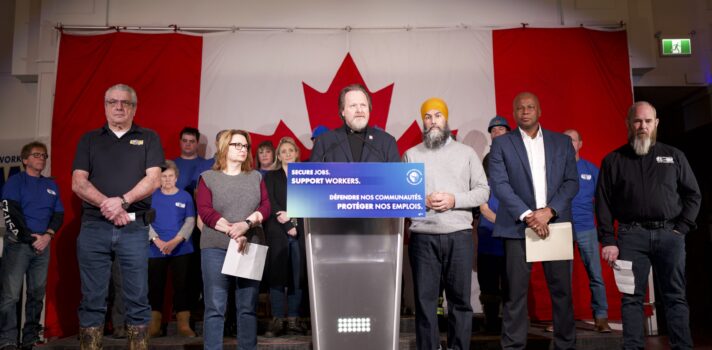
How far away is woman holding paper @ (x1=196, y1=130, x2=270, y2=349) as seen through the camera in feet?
9.57

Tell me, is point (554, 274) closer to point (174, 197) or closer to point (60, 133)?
point (174, 197)

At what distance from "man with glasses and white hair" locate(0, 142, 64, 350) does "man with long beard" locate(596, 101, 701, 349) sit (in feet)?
13.5

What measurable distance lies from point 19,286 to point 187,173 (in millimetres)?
1557

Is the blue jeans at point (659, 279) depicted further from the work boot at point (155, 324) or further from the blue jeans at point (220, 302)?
the work boot at point (155, 324)

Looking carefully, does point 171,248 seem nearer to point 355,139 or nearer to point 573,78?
point 355,139

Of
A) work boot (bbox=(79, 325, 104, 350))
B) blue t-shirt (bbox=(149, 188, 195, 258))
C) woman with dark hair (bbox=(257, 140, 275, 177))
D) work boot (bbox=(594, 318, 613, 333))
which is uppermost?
woman with dark hair (bbox=(257, 140, 275, 177))

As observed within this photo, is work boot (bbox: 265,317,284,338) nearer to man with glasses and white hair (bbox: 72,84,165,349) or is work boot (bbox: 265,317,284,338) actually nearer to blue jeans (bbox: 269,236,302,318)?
blue jeans (bbox: 269,236,302,318)

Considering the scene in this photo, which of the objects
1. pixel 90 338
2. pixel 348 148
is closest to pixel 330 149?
pixel 348 148

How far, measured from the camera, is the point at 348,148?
2639mm

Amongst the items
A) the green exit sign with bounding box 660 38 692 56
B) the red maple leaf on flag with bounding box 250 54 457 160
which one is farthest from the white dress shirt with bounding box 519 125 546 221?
the green exit sign with bounding box 660 38 692 56

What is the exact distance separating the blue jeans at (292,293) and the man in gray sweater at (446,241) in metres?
1.35

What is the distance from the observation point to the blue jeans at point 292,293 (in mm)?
3980

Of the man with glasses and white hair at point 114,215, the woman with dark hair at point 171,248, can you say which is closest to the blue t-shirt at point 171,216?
the woman with dark hair at point 171,248

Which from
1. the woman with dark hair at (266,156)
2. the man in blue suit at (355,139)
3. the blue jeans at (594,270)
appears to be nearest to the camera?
the man in blue suit at (355,139)
